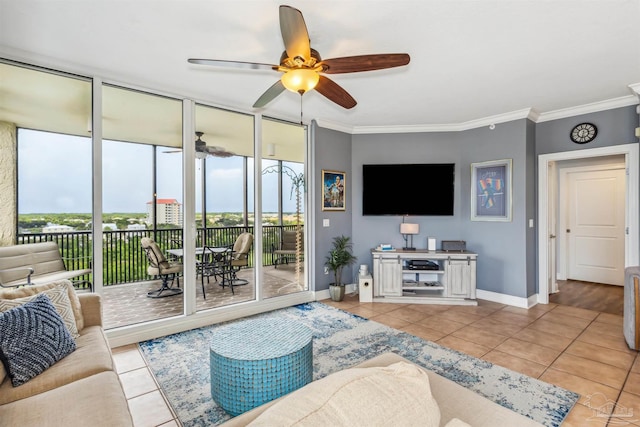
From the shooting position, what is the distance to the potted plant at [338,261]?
4.54 metres

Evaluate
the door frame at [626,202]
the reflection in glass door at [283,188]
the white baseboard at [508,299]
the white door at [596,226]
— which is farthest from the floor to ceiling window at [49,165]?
the white door at [596,226]

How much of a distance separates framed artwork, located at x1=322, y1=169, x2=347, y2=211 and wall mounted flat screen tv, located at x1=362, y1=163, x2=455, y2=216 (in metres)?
0.47

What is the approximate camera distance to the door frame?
3.63 meters

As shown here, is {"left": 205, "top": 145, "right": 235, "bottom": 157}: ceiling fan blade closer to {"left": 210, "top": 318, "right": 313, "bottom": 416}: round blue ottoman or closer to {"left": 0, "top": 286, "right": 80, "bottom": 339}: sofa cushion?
{"left": 0, "top": 286, "right": 80, "bottom": 339}: sofa cushion

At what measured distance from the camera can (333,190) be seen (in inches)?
190

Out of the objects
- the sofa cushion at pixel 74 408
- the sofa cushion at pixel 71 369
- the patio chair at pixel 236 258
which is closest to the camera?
the sofa cushion at pixel 74 408

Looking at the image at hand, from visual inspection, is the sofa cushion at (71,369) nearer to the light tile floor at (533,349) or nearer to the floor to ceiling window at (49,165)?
the light tile floor at (533,349)

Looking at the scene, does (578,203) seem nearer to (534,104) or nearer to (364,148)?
(534,104)

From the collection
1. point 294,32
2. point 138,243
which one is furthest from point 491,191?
point 138,243

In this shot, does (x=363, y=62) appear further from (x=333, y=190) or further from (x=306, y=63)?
(x=333, y=190)

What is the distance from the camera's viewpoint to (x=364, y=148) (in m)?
5.02

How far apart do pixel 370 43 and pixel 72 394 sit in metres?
2.91

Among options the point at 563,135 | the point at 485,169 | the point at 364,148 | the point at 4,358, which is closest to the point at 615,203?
the point at 563,135

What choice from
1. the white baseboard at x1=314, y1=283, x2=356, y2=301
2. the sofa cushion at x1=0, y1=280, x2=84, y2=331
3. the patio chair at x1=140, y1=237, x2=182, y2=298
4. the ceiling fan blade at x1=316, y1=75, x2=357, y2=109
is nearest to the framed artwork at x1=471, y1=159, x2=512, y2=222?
the white baseboard at x1=314, y1=283, x2=356, y2=301
